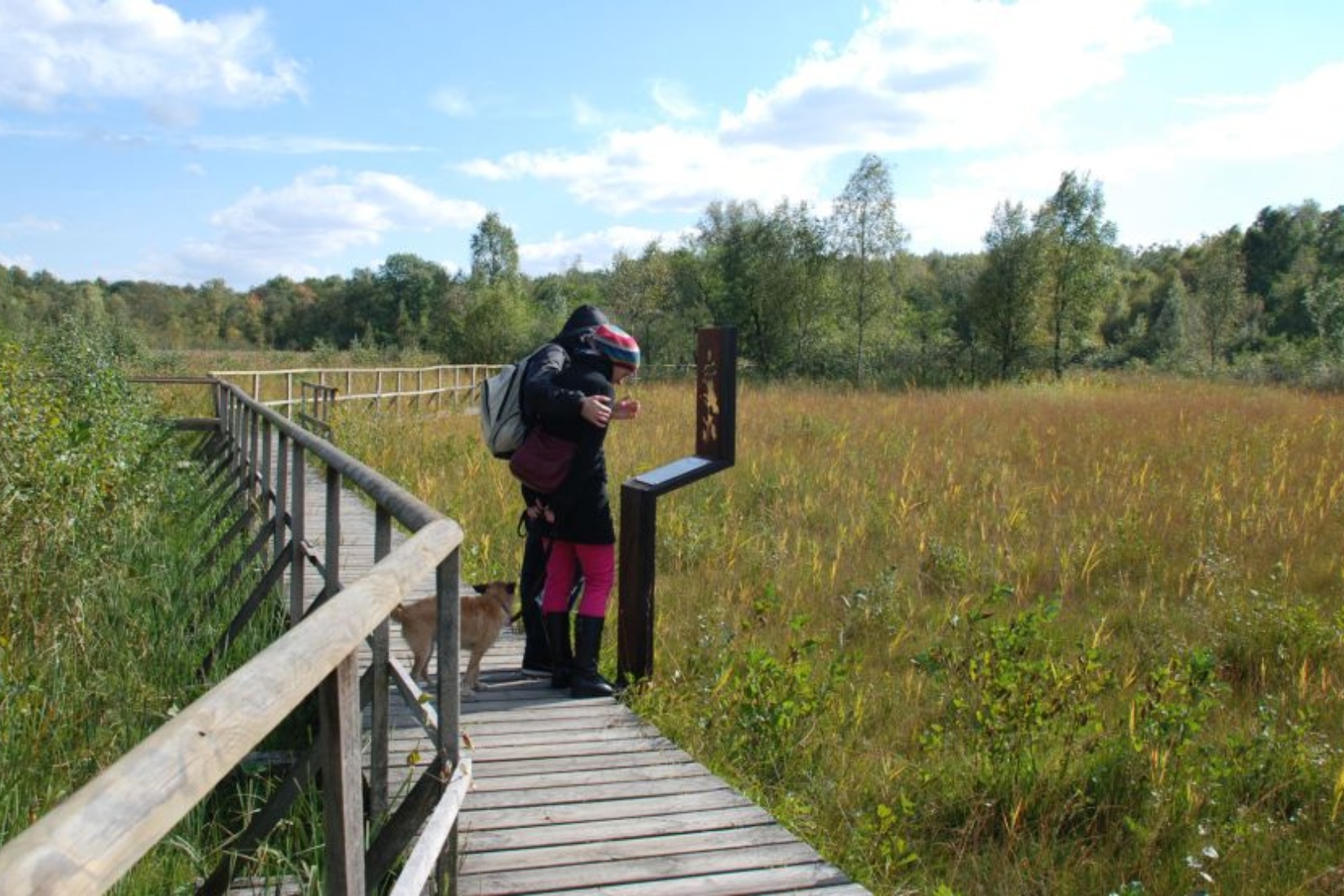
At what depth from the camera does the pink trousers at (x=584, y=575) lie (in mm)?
4293

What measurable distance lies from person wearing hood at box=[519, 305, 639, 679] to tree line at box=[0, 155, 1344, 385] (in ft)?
52.8

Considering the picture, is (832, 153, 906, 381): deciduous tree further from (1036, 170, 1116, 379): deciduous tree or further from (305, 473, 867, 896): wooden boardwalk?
(305, 473, 867, 896): wooden boardwalk

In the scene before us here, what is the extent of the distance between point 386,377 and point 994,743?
2811 cm

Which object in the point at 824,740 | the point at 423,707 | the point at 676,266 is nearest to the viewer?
the point at 423,707

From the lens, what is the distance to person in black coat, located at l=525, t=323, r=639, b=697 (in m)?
4.11

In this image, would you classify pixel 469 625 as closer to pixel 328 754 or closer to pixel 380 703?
pixel 380 703

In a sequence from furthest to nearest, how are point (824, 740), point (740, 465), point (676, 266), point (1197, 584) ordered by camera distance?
point (676, 266) < point (740, 465) < point (1197, 584) < point (824, 740)


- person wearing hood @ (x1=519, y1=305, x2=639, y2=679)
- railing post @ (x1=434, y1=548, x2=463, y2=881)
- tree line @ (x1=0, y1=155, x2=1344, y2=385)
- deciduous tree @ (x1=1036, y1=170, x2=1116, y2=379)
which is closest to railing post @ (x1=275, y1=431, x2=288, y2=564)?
person wearing hood @ (x1=519, y1=305, x2=639, y2=679)

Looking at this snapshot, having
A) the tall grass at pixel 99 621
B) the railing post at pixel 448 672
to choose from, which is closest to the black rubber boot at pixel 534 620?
the tall grass at pixel 99 621

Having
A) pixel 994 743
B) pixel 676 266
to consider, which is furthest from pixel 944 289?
pixel 994 743

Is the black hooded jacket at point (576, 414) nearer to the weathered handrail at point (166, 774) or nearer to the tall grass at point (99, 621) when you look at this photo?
the tall grass at point (99, 621)

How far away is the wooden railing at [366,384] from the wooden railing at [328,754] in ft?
42.6

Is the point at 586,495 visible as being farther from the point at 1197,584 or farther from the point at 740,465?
the point at 740,465

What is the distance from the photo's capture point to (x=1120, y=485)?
29.9 feet
